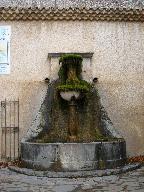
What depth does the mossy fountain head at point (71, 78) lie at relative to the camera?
11023mm

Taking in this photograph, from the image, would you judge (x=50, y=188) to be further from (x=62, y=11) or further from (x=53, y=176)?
(x=62, y=11)

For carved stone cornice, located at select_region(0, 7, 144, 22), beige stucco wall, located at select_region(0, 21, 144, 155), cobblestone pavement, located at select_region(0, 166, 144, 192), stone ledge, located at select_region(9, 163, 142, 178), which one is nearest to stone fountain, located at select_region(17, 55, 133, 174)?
stone ledge, located at select_region(9, 163, 142, 178)

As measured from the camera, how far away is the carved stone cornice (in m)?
13.4

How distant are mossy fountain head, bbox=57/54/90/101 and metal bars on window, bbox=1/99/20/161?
6.55ft

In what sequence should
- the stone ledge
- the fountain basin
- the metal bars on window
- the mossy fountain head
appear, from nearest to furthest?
1. the stone ledge
2. the fountain basin
3. the mossy fountain head
4. the metal bars on window

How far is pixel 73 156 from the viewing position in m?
9.75

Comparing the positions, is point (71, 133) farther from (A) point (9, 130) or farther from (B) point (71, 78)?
(A) point (9, 130)

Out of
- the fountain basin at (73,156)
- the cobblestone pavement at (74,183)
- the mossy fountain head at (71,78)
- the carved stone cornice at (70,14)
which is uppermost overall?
the carved stone cornice at (70,14)

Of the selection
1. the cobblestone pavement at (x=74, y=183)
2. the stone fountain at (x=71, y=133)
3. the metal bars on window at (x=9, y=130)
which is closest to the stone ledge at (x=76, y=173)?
the cobblestone pavement at (x=74, y=183)

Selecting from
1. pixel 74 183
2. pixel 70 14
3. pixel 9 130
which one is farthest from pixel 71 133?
pixel 70 14

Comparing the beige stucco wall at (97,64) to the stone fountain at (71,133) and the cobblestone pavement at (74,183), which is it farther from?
the cobblestone pavement at (74,183)

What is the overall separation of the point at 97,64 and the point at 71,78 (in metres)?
2.23

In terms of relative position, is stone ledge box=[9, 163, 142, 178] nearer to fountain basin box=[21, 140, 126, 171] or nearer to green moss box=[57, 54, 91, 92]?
fountain basin box=[21, 140, 126, 171]

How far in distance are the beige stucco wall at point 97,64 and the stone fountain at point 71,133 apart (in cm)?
103
